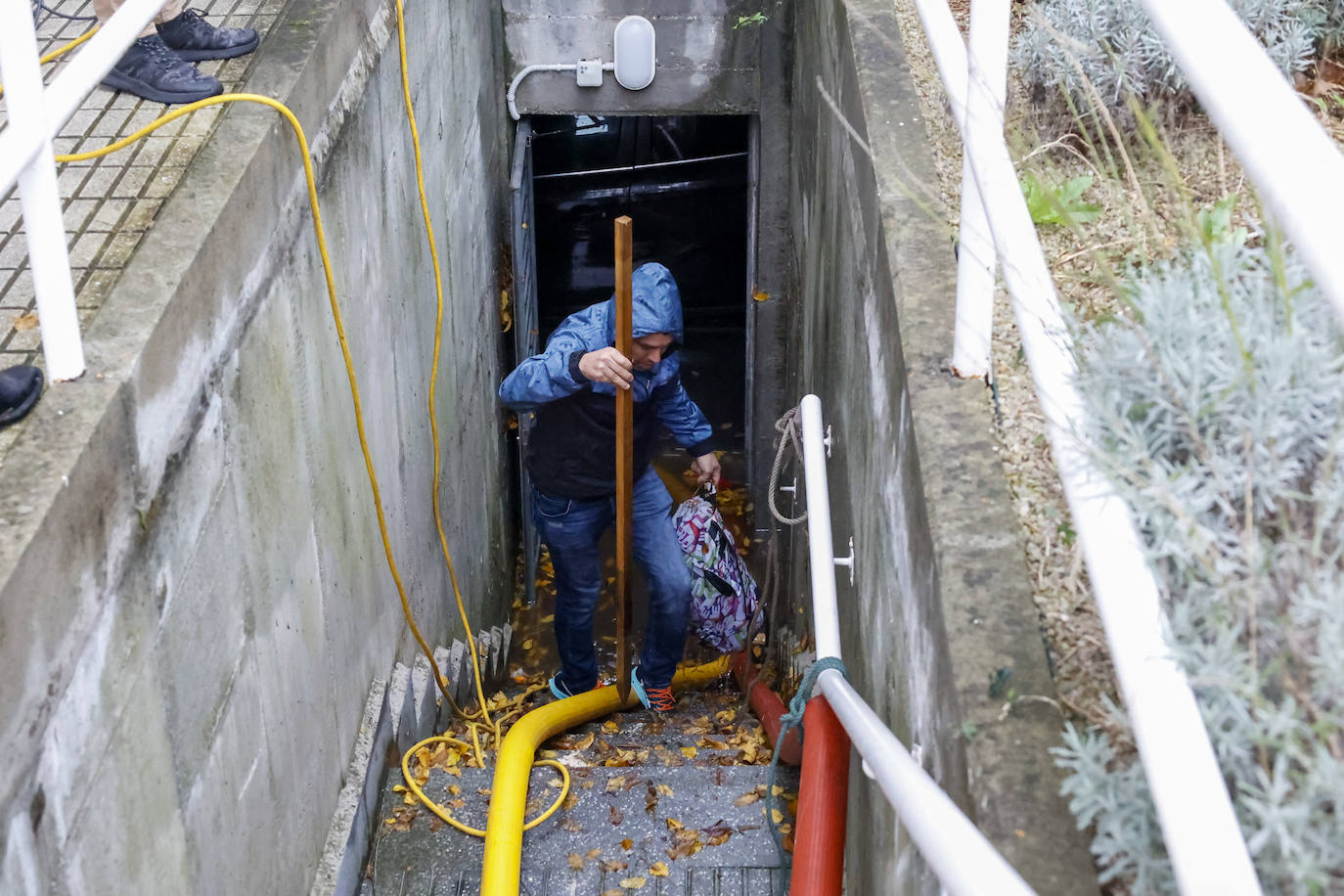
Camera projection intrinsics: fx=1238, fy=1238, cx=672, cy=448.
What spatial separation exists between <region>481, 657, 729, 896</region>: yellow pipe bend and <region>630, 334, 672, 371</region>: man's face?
1649 millimetres

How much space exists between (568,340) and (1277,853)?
4.40 meters

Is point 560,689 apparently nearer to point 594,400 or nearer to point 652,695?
point 652,695

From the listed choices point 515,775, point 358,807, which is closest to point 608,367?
point 515,775

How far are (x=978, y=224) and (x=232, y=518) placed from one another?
2.02 m

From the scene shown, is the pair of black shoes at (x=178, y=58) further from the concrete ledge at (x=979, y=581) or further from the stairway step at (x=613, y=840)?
the stairway step at (x=613, y=840)

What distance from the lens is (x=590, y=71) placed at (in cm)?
815

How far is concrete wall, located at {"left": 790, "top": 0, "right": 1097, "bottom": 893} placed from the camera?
73.3 inches

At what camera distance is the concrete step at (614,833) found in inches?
171

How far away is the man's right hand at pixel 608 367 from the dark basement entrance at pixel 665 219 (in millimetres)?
5480

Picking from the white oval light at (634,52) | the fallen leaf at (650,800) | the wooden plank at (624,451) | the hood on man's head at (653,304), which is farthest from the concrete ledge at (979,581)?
the white oval light at (634,52)

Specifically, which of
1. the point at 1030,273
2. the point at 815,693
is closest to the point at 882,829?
the point at 815,693

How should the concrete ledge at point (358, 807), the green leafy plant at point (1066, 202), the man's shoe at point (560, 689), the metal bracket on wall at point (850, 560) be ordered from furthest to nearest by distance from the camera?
the man's shoe at point (560, 689) → the concrete ledge at point (358, 807) → the metal bracket on wall at point (850, 560) → the green leafy plant at point (1066, 202)

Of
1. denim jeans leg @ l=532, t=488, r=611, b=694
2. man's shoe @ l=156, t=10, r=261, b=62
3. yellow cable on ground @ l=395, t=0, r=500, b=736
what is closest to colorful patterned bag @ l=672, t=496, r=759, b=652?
denim jeans leg @ l=532, t=488, r=611, b=694

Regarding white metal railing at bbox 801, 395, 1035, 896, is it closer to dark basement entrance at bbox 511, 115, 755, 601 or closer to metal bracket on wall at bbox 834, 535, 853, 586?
metal bracket on wall at bbox 834, 535, 853, 586
